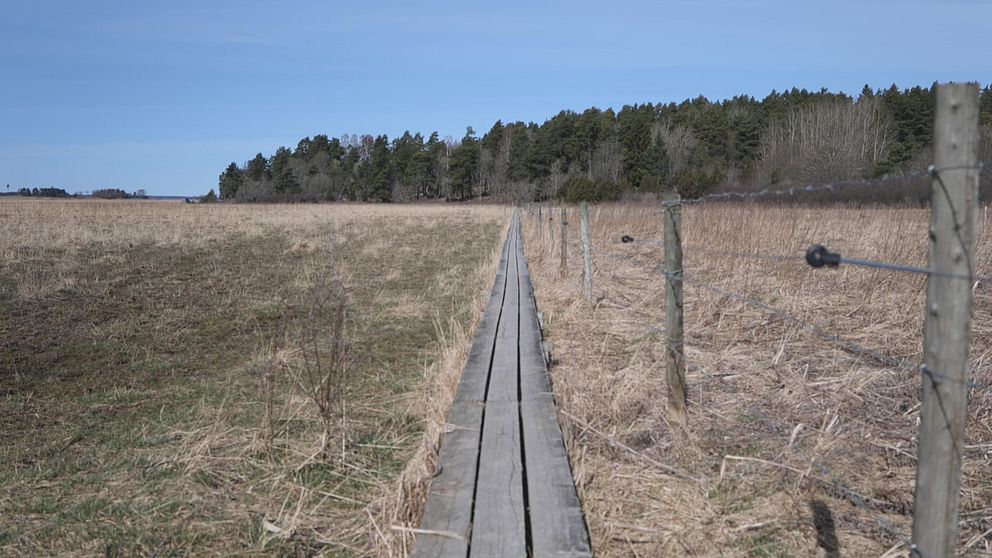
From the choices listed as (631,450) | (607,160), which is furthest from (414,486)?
(607,160)

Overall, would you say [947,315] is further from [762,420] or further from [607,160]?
[607,160]

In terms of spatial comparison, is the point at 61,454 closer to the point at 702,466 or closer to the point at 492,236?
the point at 702,466

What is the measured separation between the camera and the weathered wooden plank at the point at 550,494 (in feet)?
8.45

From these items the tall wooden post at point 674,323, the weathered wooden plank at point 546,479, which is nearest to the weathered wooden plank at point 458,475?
the weathered wooden plank at point 546,479

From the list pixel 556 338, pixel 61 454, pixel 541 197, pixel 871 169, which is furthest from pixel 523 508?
pixel 541 197

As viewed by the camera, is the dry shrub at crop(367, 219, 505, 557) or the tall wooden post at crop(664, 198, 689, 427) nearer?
the dry shrub at crop(367, 219, 505, 557)

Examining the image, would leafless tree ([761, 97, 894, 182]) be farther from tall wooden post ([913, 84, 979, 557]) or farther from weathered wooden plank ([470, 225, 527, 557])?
tall wooden post ([913, 84, 979, 557])

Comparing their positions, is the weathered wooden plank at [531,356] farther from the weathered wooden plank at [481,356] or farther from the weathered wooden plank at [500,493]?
the weathered wooden plank at [500,493]

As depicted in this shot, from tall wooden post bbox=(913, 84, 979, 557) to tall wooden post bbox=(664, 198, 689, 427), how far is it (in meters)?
2.36

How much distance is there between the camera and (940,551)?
1.73 metres

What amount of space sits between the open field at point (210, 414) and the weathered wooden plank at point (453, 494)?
0.12m

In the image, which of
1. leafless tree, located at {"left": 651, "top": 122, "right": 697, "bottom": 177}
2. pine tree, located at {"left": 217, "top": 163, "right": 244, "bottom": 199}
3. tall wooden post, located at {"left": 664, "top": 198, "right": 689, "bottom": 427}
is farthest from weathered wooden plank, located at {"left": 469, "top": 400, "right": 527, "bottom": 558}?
pine tree, located at {"left": 217, "top": 163, "right": 244, "bottom": 199}

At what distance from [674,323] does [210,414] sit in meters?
3.20

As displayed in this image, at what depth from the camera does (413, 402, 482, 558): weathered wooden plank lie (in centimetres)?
260
